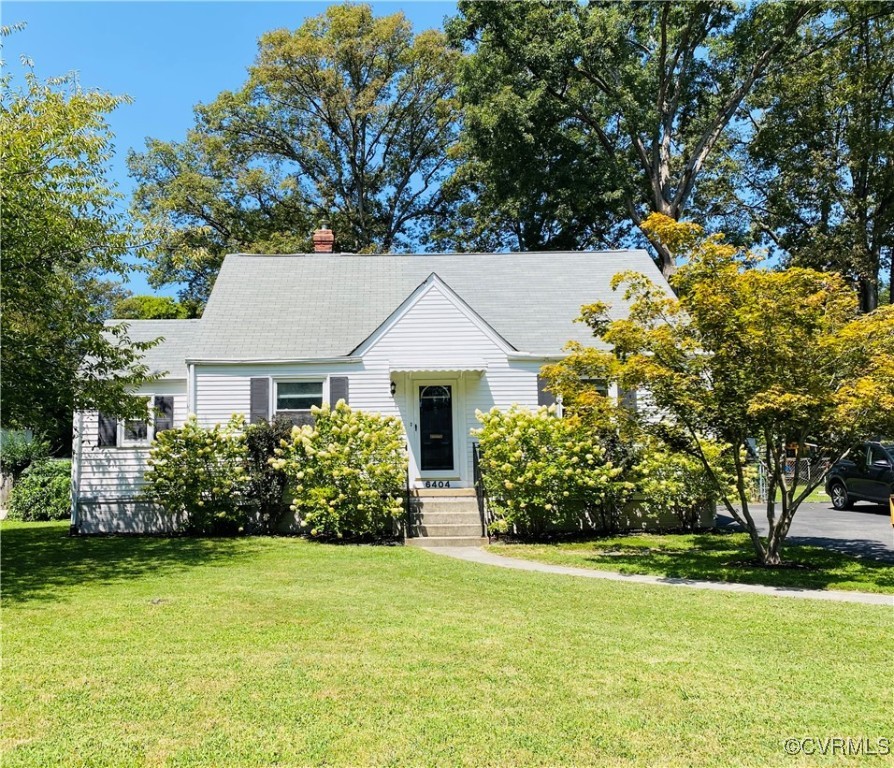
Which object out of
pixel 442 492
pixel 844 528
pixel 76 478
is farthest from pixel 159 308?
pixel 844 528

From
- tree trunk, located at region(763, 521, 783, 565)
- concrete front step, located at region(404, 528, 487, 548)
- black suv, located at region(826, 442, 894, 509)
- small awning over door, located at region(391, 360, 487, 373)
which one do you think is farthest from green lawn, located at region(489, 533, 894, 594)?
black suv, located at region(826, 442, 894, 509)

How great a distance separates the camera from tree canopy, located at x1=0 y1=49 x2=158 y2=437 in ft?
35.6

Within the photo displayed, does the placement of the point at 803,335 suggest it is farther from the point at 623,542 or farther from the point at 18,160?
the point at 18,160

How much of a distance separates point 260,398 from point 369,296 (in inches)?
168

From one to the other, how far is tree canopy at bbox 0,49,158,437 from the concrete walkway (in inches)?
245

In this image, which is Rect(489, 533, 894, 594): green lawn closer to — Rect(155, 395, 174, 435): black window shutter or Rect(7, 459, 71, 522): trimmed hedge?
Rect(155, 395, 174, 435): black window shutter

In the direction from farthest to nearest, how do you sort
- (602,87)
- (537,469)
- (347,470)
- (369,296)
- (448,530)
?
(602,87) → (369,296) → (448,530) → (537,469) → (347,470)

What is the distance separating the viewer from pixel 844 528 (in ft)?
48.0

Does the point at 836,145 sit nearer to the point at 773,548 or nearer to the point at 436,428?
the point at 436,428

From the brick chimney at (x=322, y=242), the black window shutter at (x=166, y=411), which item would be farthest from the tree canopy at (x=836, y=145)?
the black window shutter at (x=166, y=411)

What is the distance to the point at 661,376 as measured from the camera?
9.67m

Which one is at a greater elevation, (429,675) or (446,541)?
(429,675)

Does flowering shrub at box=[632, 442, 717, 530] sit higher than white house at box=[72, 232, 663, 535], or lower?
lower

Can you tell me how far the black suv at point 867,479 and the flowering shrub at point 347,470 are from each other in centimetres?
989
